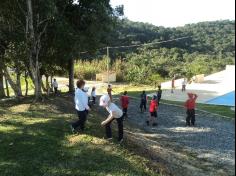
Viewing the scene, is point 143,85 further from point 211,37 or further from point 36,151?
point 211,37

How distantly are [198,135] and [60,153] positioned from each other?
8334 mm

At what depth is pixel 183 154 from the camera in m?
13.1

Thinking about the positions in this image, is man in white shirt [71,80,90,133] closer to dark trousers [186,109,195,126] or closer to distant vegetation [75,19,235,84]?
dark trousers [186,109,195,126]

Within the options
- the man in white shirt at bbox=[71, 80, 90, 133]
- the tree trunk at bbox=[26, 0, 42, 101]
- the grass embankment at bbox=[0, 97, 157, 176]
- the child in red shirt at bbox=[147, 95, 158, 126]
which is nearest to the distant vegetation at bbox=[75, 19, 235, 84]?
the tree trunk at bbox=[26, 0, 42, 101]

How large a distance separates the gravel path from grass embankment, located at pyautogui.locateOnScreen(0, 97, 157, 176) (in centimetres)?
293

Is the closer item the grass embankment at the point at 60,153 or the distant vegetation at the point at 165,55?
the grass embankment at the point at 60,153

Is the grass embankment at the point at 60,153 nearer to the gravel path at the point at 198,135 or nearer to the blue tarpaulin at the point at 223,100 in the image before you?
the gravel path at the point at 198,135

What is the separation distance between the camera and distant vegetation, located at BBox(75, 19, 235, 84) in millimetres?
43750

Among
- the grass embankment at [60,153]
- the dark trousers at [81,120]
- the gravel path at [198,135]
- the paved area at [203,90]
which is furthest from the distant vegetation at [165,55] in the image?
the dark trousers at [81,120]

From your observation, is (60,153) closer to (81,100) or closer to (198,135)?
(81,100)

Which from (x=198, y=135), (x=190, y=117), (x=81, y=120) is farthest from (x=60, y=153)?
(x=190, y=117)

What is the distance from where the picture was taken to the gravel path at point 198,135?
13.1m

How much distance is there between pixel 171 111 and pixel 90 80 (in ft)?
72.0

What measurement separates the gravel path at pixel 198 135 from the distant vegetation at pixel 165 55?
17809 mm
